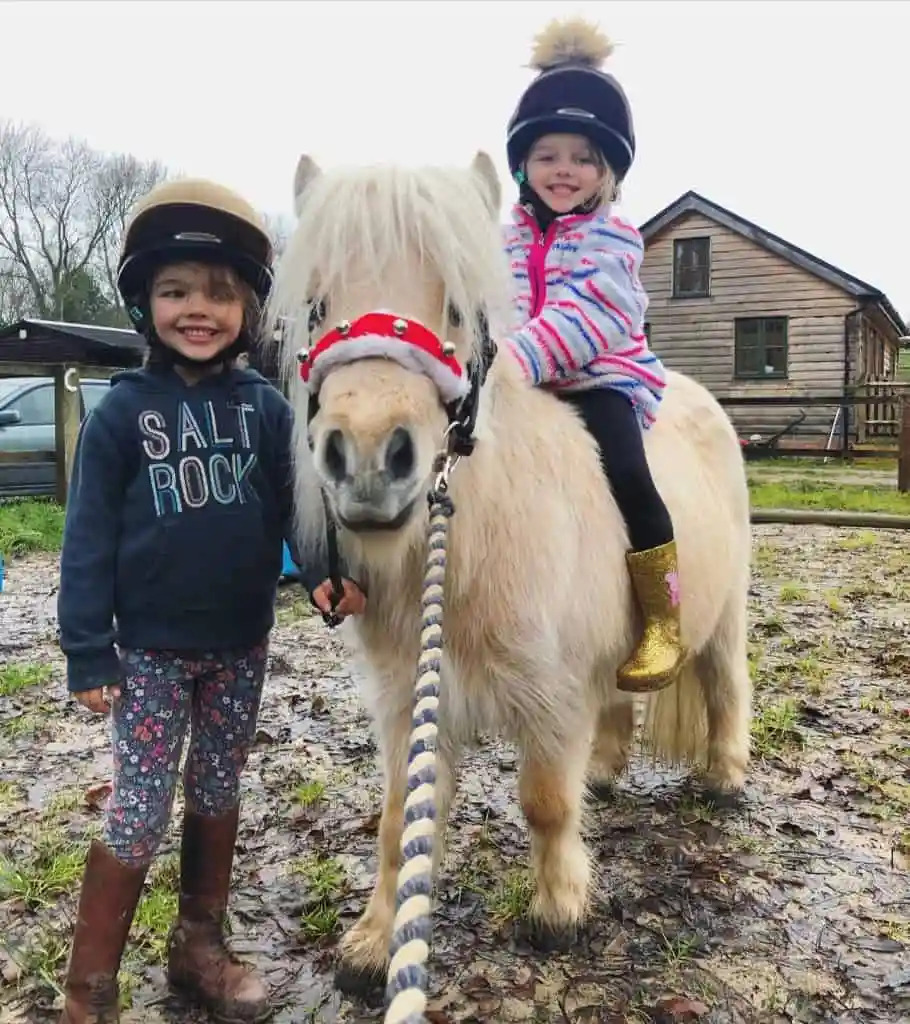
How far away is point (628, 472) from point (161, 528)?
1.40 m

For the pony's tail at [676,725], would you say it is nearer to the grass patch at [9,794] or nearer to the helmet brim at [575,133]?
the helmet brim at [575,133]

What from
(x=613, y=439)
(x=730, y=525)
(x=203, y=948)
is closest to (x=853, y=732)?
(x=730, y=525)

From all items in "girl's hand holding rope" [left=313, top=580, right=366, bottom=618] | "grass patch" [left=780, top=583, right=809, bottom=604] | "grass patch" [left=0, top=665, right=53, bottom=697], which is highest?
"girl's hand holding rope" [left=313, top=580, right=366, bottom=618]

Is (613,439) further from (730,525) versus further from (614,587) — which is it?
(730,525)

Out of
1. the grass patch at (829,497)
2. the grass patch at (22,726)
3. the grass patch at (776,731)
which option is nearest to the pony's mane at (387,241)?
the grass patch at (776,731)

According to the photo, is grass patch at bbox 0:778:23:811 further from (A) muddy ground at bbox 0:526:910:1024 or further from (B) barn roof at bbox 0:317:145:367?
(B) barn roof at bbox 0:317:145:367

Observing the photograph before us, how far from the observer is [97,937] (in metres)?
2.11

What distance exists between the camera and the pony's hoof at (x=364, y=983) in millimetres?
2461

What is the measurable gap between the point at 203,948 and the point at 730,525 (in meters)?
2.51

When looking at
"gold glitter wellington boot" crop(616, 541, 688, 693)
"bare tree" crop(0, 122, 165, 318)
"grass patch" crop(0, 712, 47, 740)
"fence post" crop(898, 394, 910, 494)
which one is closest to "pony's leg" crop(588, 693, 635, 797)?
"gold glitter wellington boot" crop(616, 541, 688, 693)

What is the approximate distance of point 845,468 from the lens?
62.4 feet

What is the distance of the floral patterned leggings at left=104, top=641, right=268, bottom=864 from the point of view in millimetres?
2113

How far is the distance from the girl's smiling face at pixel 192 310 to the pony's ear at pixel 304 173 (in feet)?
0.92

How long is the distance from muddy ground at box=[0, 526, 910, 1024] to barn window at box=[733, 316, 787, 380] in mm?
20675
